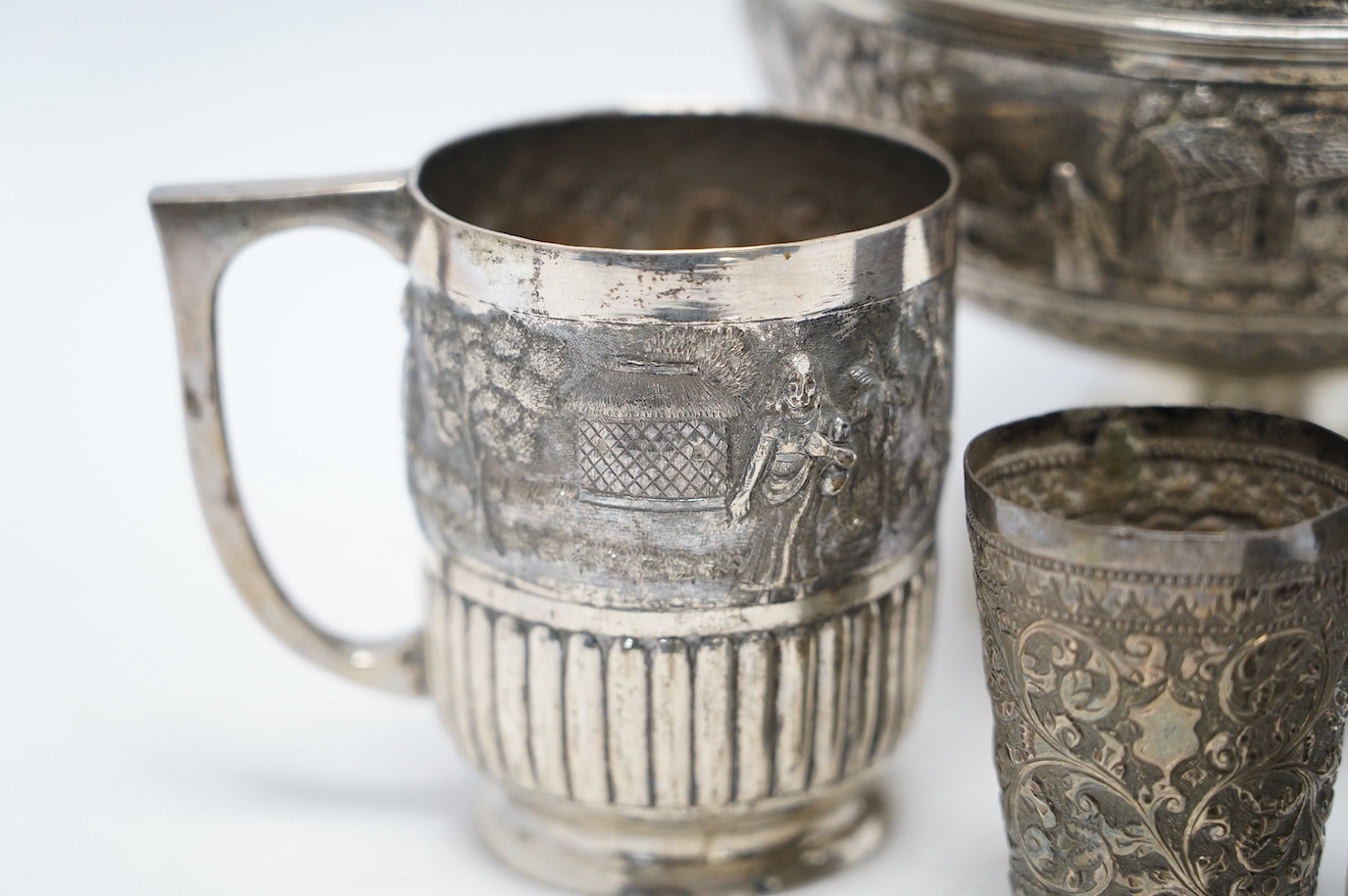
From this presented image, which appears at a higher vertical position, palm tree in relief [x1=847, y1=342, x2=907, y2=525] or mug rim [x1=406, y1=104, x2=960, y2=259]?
mug rim [x1=406, y1=104, x2=960, y2=259]

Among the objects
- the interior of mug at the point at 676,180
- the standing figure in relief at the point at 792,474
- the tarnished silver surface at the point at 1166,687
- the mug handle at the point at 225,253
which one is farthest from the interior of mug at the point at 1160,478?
the mug handle at the point at 225,253

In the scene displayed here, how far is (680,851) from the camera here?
1.24 meters

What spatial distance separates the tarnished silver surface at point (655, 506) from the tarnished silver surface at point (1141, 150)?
0.07 meters

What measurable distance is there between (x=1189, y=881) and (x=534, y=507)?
42 cm

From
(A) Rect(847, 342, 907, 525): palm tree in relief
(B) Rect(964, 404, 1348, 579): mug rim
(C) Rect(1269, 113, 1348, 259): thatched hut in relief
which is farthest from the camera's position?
(C) Rect(1269, 113, 1348, 259): thatched hut in relief

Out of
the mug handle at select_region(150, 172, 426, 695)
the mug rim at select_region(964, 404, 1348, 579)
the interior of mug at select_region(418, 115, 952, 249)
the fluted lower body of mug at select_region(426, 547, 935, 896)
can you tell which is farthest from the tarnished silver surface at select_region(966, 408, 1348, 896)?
the mug handle at select_region(150, 172, 426, 695)

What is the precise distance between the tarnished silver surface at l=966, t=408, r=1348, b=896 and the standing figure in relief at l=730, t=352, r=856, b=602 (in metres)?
0.08

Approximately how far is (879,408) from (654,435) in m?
0.14

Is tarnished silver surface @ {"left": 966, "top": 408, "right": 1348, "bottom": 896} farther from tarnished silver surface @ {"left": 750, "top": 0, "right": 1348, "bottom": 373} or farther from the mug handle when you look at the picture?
the mug handle

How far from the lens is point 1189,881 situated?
108 centimetres

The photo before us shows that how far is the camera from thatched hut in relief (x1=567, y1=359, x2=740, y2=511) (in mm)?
1074

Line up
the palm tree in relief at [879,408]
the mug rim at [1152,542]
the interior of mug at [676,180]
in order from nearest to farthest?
the mug rim at [1152,542]
the palm tree in relief at [879,408]
the interior of mug at [676,180]

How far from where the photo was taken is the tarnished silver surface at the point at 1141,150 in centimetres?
123

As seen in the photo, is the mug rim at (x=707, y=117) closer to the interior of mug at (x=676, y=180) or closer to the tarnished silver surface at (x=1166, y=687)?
the interior of mug at (x=676, y=180)
